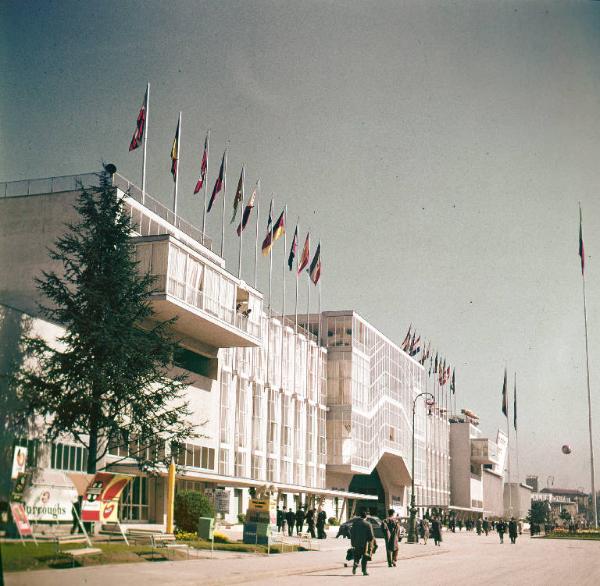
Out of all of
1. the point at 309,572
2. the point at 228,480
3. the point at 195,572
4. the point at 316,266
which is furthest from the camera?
the point at 316,266

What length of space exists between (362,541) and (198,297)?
2341 cm

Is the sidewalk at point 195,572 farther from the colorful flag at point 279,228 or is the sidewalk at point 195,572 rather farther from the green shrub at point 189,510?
the colorful flag at point 279,228

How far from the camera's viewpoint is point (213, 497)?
4884 cm

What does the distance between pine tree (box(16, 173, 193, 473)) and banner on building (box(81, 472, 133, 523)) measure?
10942 mm

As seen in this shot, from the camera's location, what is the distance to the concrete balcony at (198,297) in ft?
141

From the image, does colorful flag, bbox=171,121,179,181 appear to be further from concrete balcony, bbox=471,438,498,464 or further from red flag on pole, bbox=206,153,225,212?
concrete balcony, bbox=471,438,498,464

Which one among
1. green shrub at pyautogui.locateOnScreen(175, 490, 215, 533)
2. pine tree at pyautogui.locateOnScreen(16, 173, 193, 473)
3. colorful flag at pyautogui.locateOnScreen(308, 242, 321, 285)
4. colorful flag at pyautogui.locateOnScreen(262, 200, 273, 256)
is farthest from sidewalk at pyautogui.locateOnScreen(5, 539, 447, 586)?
colorful flag at pyautogui.locateOnScreen(308, 242, 321, 285)

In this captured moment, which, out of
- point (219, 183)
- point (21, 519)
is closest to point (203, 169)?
point (219, 183)

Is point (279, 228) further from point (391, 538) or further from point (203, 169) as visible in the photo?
point (391, 538)

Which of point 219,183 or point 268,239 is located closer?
point 219,183

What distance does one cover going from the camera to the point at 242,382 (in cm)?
5859

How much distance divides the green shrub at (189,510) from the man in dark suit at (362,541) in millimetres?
13691

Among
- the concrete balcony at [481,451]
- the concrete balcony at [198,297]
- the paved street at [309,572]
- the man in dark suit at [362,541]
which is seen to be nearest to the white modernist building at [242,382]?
the concrete balcony at [198,297]

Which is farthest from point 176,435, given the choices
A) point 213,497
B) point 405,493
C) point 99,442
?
point 405,493
